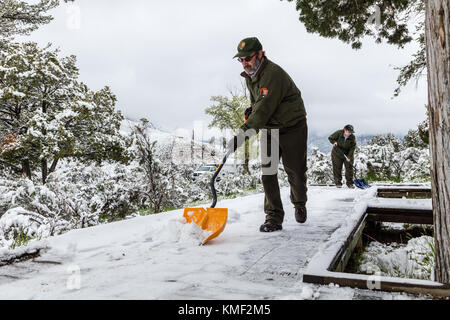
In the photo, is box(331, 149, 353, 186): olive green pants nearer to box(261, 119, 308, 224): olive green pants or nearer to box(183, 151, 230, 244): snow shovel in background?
box(261, 119, 308, 224): olive green pants

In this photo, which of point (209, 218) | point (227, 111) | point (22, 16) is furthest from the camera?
point (227, 111)

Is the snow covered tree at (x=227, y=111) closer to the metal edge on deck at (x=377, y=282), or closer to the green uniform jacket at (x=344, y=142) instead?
the green uniform jacket at (x=344, y=142)

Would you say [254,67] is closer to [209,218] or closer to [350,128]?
[209,218]

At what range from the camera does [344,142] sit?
8695 millimetres

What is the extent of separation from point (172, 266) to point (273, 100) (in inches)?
67.5

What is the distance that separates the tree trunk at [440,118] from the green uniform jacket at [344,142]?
289 inches

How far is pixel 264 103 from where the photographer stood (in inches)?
110

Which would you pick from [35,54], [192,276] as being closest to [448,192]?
[192,276]

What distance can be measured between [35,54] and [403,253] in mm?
19845

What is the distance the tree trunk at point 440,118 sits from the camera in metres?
1.49

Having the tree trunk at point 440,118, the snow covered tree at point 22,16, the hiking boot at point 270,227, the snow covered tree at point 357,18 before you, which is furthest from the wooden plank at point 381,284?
the snow covered tree at point 22,16

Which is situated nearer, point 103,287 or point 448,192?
point 448,192

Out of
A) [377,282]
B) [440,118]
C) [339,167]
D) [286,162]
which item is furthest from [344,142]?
[377,282]
